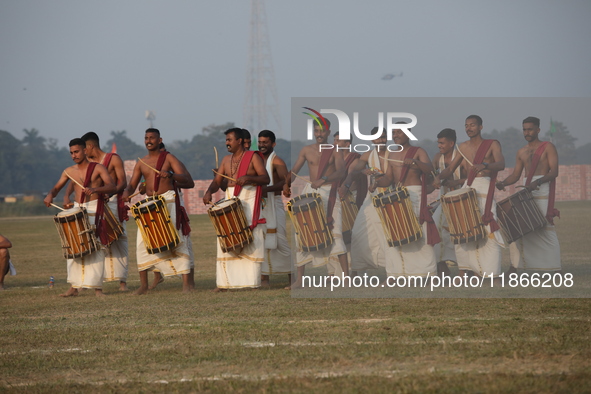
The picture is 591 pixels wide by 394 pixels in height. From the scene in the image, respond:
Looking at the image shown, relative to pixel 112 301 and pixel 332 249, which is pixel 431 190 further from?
pixel 112 301

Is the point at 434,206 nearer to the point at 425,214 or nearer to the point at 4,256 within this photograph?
the point at 425,214

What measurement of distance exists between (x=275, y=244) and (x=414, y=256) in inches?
75.3

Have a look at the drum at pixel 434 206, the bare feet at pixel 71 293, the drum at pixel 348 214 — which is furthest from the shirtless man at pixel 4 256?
the drum at pixel 434 206

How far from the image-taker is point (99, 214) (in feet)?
41.1

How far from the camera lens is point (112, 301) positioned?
38.3 feet

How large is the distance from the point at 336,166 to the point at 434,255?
71.3 inches

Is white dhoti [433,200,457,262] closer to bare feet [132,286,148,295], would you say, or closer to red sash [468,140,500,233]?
red sash [468,140,500,233]

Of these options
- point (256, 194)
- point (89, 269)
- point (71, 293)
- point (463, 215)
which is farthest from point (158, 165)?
point (463, 215)

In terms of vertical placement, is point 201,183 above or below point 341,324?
above

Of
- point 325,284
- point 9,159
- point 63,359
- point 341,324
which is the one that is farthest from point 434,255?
point 9,159

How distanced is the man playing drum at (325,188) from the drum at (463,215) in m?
1.52

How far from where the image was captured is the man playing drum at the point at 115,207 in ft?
42.4

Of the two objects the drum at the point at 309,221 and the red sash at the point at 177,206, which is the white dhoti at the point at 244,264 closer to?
the drum at the point at 309,221

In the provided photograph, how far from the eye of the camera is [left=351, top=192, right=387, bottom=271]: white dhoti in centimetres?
1308
